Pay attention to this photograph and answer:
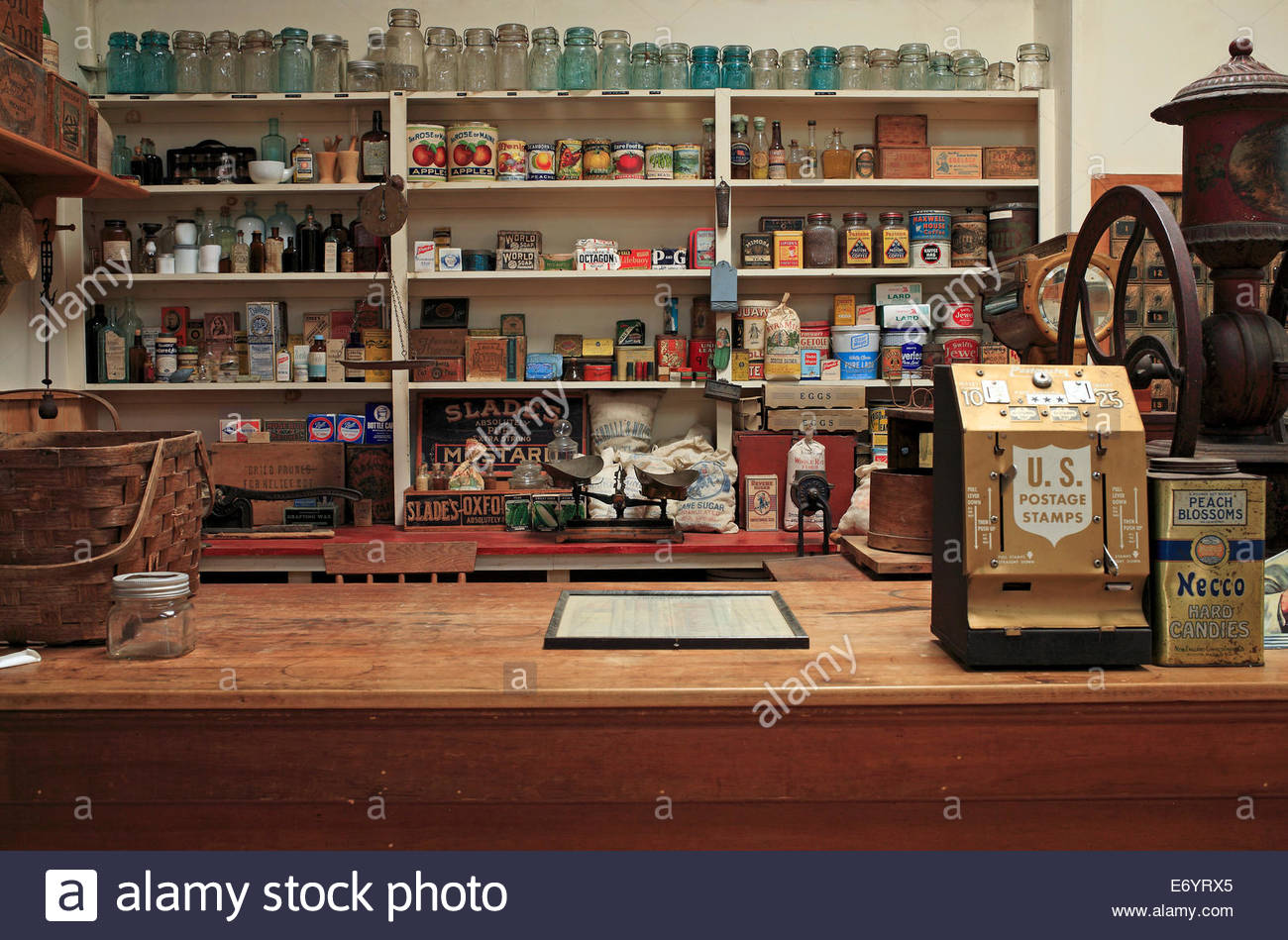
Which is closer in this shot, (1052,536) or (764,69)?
(1052,536)

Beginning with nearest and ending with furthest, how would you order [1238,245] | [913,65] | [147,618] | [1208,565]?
[1208,565]
[147,618]
[1238,245]
[913,65]

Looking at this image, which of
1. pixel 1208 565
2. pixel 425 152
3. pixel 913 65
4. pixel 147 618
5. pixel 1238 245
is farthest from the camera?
pixel 913 65

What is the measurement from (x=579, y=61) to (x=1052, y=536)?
10.7 ft

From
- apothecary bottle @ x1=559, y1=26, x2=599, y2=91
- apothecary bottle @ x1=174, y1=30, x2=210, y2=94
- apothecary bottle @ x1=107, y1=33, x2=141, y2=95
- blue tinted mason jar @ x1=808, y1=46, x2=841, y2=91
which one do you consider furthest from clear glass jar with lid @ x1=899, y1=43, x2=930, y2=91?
apothecary bottle @ x1=107, y1=33, x2=141, y2=95

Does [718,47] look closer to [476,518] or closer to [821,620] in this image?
[476,518]

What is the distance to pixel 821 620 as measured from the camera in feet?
5.95

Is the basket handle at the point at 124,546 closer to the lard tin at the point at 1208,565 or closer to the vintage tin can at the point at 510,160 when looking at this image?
the lard tin at the point at 1208,565

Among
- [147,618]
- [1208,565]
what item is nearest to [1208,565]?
[1208,565]

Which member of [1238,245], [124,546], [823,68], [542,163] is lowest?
[124,546]

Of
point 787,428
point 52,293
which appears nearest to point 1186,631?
point 787,428

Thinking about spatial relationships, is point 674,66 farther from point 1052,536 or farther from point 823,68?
point 1052,536

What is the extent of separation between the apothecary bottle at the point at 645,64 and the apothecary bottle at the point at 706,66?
152 millimetres

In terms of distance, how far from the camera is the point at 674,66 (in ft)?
13.8

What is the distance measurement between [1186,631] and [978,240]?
3.04 m
